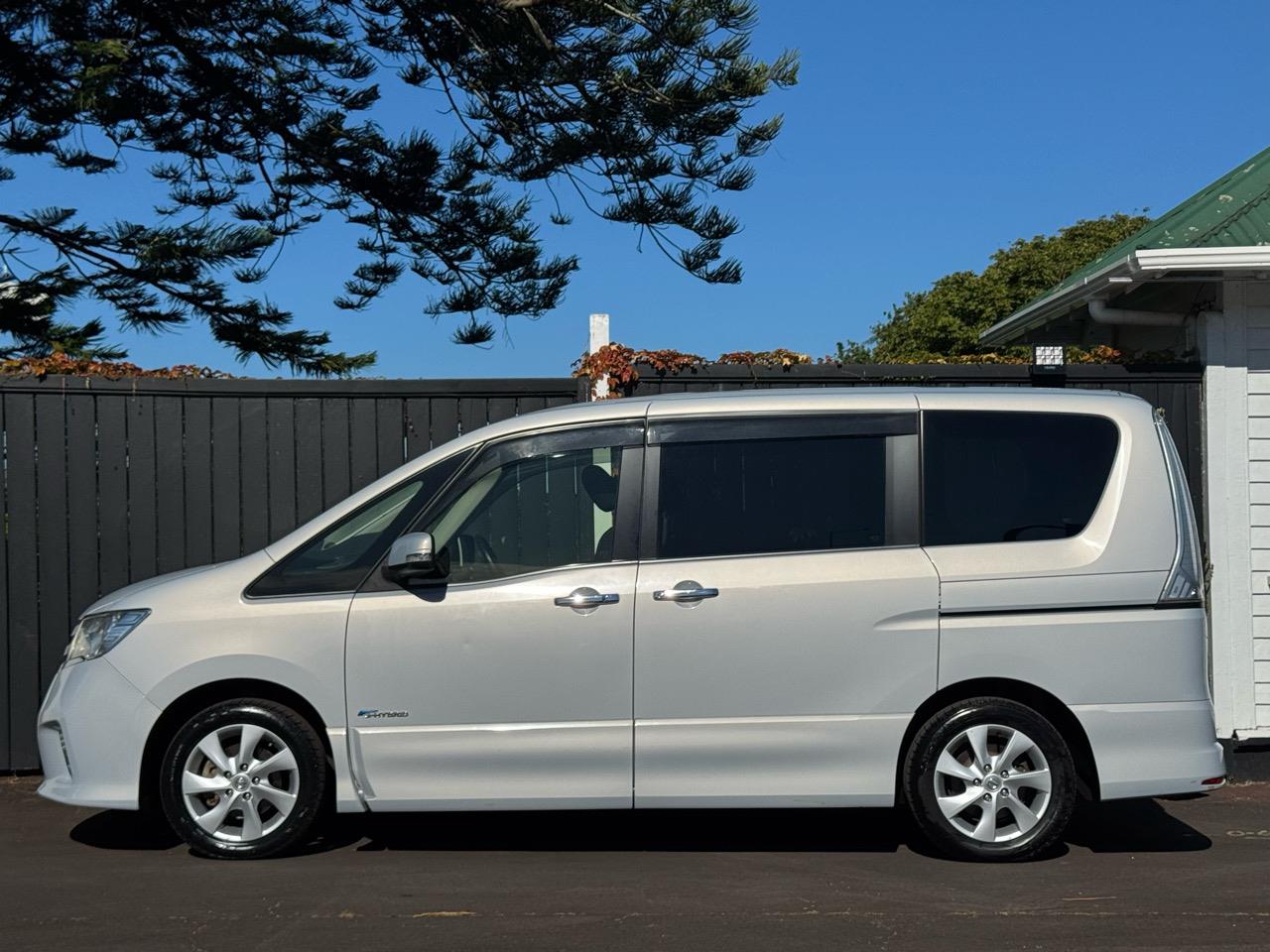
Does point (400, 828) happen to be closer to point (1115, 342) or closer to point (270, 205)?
point (1115, 342)

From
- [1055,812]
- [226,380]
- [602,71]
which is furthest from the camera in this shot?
[602,71]

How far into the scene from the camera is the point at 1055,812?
6.13 metres

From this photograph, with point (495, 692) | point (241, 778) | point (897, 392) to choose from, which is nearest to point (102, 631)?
point (241, 778)

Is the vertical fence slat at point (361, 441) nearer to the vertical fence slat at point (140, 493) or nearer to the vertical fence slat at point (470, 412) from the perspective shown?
the vertical fence slat at point (470, 412)

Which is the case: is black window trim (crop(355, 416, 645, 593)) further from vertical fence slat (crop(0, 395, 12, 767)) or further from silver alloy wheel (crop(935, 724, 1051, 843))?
vertical fence slat (crop(0, 395, 12, 767))

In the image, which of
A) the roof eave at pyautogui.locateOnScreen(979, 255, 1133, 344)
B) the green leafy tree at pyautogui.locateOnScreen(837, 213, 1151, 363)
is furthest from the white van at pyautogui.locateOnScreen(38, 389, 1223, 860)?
the green leafy tree at pyautogui.locateOnScreen(837, 213, 1151, 363)

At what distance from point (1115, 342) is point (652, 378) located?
4.49 meters

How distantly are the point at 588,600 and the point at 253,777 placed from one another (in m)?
1.62

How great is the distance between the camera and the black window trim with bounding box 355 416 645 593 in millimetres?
6262

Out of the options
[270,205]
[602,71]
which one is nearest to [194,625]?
[602,71]

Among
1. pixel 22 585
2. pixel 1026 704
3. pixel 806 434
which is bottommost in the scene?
pixel 1026 704

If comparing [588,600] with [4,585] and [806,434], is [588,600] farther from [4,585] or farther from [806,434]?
[4,585]

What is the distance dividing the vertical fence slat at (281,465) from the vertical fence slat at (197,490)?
1.20ft

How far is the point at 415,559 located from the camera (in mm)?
6105
